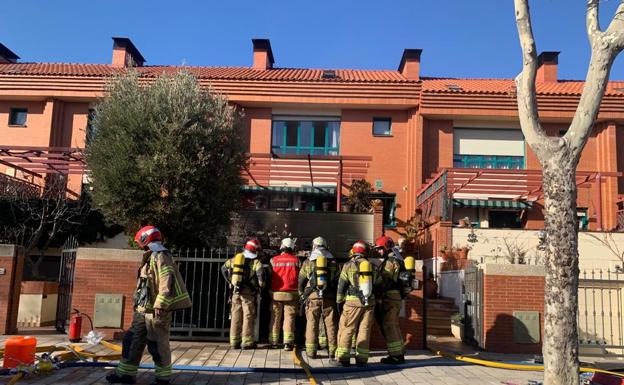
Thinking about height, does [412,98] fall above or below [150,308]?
above

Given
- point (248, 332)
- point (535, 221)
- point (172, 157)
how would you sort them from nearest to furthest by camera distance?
point (248, 332) → point (172, 157) → point (535, 221)

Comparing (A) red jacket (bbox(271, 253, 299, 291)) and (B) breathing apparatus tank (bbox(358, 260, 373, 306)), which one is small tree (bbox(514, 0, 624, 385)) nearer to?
(B) breathing apparatus tank (bbox(358, 260, 373, 306))

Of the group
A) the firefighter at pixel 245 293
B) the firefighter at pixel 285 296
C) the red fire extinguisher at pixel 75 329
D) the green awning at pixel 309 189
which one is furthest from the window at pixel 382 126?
the red fire extinguisher at pixel 75 329

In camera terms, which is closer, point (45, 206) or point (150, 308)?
point (150, 308)

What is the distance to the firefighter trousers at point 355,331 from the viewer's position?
7840 mm

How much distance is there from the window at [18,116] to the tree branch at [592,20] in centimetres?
2117

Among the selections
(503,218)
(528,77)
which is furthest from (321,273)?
(503,218)

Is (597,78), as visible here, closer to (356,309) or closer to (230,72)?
(356,309)

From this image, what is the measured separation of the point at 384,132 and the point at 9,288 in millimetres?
15029

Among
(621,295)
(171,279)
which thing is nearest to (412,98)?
(621,295)

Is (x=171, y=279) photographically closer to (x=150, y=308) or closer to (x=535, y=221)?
(x=150, y=308)

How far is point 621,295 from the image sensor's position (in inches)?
473

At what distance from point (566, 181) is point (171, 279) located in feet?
15.2

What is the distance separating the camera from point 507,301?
9.64 m
